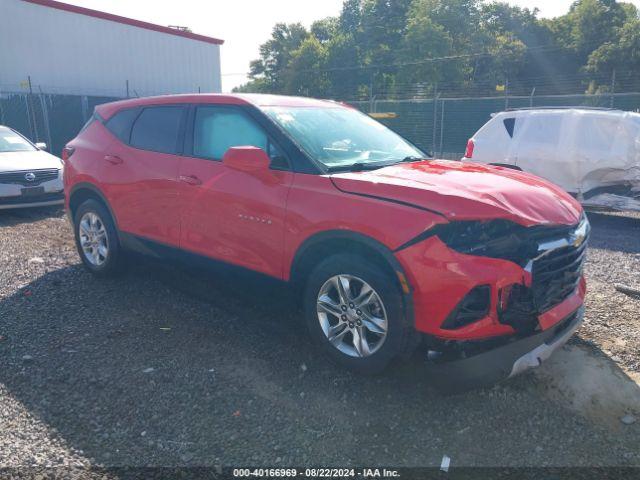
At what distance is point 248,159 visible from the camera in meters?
3.64

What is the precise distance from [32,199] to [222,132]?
6057mm

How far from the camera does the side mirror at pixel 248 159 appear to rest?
3.64m

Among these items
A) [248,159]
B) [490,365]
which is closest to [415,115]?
[248,159]

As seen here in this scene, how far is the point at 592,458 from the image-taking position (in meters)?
2.71

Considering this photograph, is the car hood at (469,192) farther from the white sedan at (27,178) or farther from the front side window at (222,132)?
the white sedan at (27,178)

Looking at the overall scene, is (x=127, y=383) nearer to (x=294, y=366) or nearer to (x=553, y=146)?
(x=294, y=366)

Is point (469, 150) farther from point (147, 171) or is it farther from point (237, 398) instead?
point (237, 398)

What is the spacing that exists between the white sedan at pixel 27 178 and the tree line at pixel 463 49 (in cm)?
2876

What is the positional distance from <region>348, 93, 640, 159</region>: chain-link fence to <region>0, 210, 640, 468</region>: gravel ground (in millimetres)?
12985

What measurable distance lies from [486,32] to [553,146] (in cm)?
4712

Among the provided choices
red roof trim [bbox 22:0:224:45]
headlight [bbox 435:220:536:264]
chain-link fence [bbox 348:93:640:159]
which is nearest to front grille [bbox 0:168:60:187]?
headlight [bbox 435:220:536:264]

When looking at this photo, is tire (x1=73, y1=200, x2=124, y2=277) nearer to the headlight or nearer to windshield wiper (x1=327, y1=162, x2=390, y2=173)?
windshield wiper (x1=327, y1=162, x2=390, y2=173)

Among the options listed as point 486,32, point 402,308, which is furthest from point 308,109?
point 486,32

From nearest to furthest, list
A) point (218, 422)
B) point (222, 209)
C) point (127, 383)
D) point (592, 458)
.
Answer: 1. point (592, 458)
2. point (218, 422)
3. point (127, 383)
4. point (222, 209)
